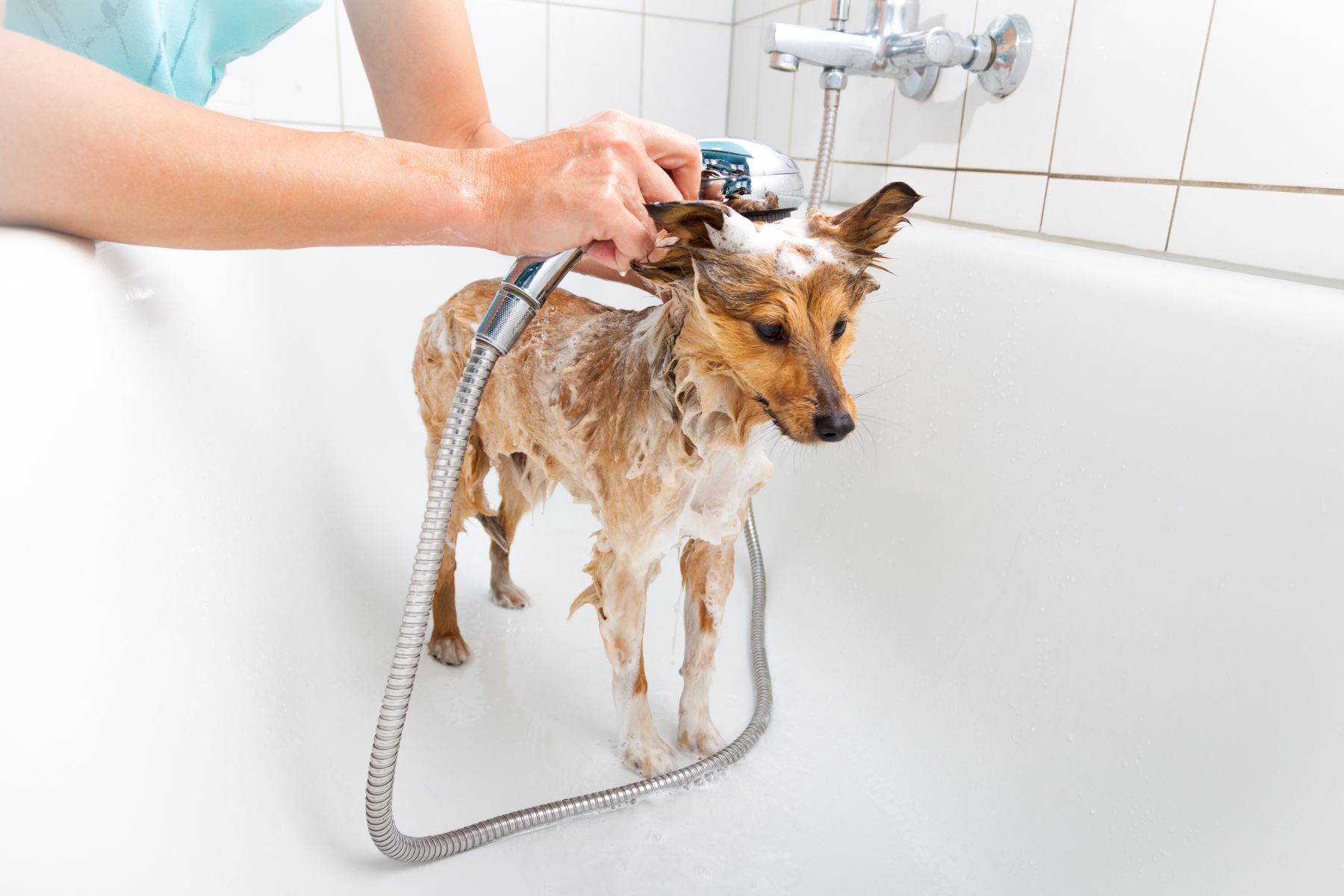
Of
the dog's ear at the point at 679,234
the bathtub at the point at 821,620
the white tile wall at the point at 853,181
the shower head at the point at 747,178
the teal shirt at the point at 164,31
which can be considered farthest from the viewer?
the white tile wall at the point at 853,181

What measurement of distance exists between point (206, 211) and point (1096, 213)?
1.24m

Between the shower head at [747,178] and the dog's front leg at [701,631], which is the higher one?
the shower head at [747,178]


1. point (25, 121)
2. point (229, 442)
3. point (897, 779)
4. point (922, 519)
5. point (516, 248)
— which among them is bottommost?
point (897, 779)

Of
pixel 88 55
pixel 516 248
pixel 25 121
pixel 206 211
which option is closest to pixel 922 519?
pixel 516 248

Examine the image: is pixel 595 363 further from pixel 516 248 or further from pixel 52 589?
pixel 52 589

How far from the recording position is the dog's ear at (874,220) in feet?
2.71

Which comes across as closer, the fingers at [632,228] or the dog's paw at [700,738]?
the fingers at [632,228]

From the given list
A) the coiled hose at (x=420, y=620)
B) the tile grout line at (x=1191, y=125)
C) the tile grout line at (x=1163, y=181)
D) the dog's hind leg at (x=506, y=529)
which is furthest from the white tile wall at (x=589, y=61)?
the coiled hose at (x=420, y=620)

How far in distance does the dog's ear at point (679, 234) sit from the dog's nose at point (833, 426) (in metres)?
0.21

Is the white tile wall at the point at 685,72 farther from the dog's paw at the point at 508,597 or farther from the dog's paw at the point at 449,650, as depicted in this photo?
the dog's paw at the point at 449,650

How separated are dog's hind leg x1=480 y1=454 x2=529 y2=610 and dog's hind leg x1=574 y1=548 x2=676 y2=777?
0.99 ft

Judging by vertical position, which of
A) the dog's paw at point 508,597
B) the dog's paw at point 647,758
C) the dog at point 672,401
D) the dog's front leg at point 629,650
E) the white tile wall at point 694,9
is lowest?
the dog's paw at point 508,597

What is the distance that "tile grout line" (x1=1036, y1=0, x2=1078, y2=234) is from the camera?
1.32 m

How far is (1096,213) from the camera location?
4.32 feet
